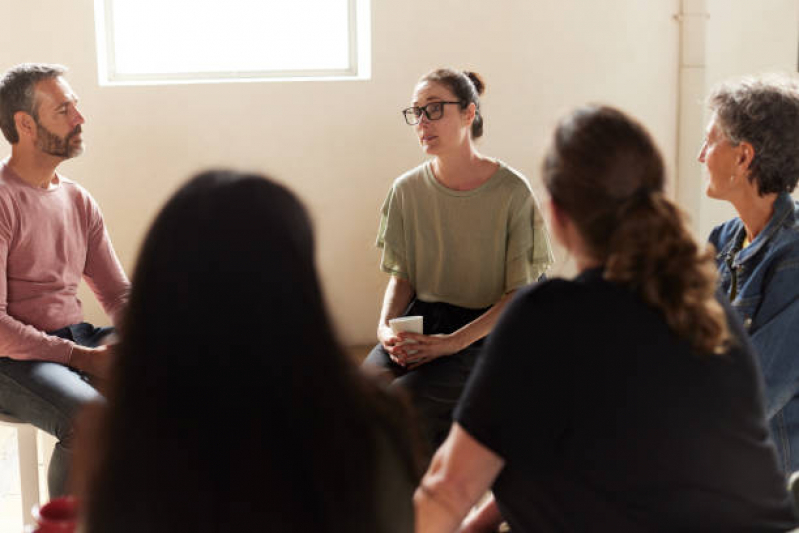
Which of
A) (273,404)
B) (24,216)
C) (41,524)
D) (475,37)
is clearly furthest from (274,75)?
(273,404)

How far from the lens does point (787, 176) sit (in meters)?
2.04

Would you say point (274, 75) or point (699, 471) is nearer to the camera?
point (699, 471)

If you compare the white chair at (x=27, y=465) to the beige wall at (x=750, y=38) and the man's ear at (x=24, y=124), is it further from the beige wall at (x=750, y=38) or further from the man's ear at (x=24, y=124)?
the beige wall at (x=750, y=38)

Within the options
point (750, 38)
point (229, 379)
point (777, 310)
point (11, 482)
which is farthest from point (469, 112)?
point (750, 38)

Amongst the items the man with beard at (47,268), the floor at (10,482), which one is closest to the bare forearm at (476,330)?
the man with beard at (47,268)

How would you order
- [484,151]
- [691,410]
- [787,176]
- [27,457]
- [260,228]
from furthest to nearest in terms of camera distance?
[484,151]
[27,457]
[787,176]
[691,410]
[260,228]

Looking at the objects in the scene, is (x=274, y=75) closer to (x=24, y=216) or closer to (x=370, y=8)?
(x=370, y=8)

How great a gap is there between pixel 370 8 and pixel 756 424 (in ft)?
10.7

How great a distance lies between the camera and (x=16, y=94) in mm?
2707

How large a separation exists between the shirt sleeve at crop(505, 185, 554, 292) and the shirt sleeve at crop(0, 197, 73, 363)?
4.22ft

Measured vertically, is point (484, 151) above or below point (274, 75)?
below

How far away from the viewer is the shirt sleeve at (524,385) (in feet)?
3.91

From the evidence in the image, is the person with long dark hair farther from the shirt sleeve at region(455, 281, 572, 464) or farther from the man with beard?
the man with beard

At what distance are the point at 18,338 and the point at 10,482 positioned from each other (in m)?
0.82
